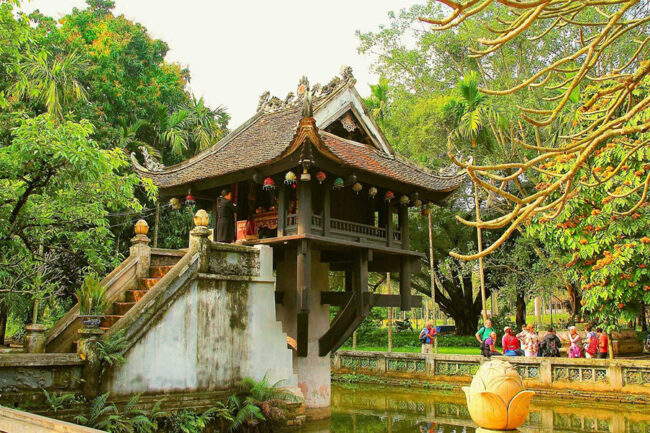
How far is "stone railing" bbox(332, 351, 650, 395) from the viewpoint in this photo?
13.3 metres

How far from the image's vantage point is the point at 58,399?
22.8ft

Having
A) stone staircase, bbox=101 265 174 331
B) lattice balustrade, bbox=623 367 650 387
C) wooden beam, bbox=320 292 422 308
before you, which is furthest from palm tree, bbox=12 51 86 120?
lattice balustrade, bbox=623 367 650 387

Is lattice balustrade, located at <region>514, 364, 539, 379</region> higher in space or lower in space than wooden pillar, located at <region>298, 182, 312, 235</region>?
lower

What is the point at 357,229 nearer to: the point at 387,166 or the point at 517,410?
the point at 387,166

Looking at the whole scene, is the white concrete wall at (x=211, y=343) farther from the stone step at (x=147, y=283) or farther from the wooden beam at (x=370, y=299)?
the wooden beam at (x=370, y=299)

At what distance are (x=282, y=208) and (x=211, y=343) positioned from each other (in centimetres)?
310

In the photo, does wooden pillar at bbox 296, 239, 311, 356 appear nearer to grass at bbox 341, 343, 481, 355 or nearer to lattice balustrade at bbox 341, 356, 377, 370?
lattice balustrade at bbox 341, 356, 377, 370

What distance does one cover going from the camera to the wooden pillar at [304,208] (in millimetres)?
10539

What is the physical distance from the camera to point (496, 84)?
71.1ft

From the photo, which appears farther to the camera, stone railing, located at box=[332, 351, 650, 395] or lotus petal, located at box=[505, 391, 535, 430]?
stone railing, located at box=[332, 351, 650, 395]

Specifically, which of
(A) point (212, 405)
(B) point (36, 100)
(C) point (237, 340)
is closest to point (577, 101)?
(C) point (237, 340)

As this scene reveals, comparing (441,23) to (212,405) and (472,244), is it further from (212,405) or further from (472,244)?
(472,244)

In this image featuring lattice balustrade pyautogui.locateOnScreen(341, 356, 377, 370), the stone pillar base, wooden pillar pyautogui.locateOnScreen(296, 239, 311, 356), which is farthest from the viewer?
lattice balustrade pyautogui.locateOnScreen(341, 356, 377, 370)

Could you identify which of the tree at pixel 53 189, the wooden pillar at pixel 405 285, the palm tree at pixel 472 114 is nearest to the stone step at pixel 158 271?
the tree at pixel 53 189
